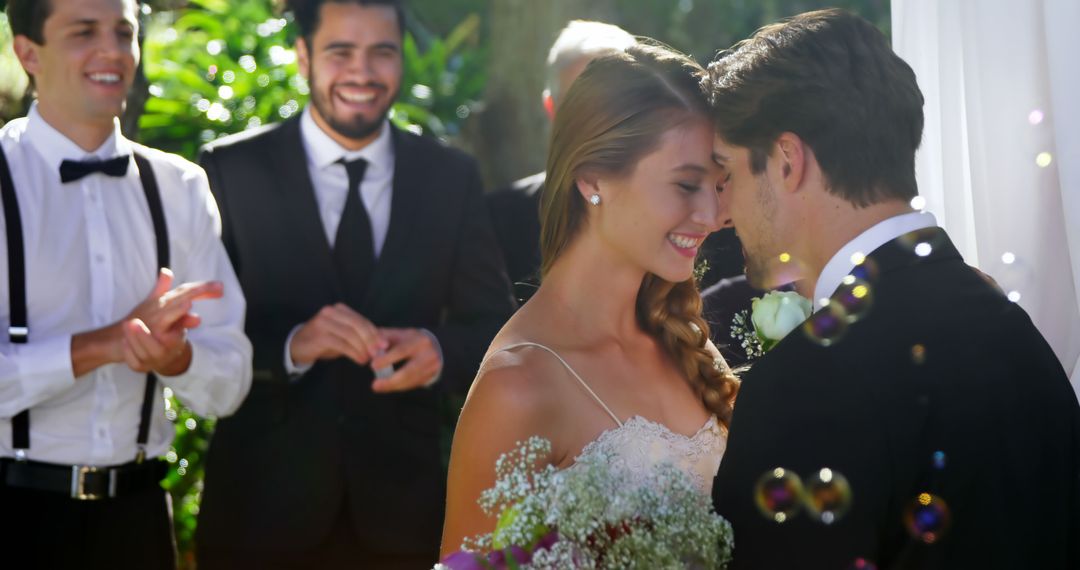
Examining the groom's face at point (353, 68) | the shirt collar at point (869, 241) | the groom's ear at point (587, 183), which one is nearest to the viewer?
the shirt collar at point (869, 241)

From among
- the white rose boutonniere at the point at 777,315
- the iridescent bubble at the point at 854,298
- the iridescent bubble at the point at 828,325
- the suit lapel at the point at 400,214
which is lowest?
the suit lapel at the point at 400,214

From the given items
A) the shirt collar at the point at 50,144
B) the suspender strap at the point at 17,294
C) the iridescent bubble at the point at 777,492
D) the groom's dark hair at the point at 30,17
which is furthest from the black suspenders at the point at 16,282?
the iridescent bubble at the point at 777,492

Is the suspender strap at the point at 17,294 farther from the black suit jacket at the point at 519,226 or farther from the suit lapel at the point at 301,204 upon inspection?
the black suit jacket at the point at 519,226

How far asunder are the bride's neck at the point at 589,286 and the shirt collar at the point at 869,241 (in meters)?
0.81

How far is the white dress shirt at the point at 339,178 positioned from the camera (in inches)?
177

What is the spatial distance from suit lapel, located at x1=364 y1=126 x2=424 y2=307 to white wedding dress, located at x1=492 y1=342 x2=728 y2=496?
1624mm

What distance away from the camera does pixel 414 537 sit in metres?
4.38

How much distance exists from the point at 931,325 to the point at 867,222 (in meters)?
0.30

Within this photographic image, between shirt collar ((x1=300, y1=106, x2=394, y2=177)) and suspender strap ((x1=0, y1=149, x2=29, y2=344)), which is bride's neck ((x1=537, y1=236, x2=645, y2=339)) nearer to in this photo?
suspender strap ((x1=0, y1=149, x2=29, y2=344))

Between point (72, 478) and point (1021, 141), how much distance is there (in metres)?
2.65

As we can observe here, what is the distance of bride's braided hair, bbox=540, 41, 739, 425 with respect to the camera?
2969 millimetres

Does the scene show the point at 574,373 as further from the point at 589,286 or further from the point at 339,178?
the point at 339,178

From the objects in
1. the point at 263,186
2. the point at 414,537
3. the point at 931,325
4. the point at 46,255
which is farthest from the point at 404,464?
the point at 931,325

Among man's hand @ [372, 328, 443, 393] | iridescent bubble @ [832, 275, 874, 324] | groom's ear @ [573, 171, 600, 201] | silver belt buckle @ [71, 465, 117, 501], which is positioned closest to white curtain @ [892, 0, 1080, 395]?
iridescent bubble @ [832, 275, 874, 324]
